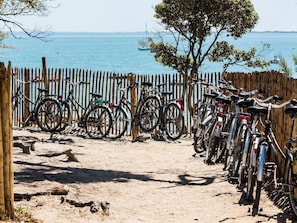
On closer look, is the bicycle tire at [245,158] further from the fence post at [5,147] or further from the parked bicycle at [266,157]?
the fence post at [5,147]

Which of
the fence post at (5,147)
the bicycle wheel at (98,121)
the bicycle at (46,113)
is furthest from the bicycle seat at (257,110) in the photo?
the bicycle at (46,113)

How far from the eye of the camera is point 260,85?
9977 mm

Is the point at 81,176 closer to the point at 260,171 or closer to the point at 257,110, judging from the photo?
the point at 257,110

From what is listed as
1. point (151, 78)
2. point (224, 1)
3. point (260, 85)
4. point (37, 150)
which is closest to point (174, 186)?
point (260, 85)

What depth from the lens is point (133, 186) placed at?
28.6 ft

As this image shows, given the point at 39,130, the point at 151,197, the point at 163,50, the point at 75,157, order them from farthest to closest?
1. the point at 163,50
2. the point at 39,130
3. the point at 75,157
4. the point at 151,197

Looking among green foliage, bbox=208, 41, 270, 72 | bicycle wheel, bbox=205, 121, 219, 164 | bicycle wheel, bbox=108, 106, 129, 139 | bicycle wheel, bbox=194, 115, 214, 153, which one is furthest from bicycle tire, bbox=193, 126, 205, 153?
green foliage, bbox=208, 41, 270, 72

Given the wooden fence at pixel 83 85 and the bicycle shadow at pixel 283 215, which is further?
the wooden fence at pixel 83 85

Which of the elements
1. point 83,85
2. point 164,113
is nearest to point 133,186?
point 164,113

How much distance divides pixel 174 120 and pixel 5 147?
8.54m

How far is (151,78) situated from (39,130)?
130 inches

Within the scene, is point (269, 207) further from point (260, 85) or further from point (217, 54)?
point (217, 54)

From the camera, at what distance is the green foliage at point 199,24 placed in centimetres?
2053

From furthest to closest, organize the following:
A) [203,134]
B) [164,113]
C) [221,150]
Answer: [164,113], [203,134], [221,150]
